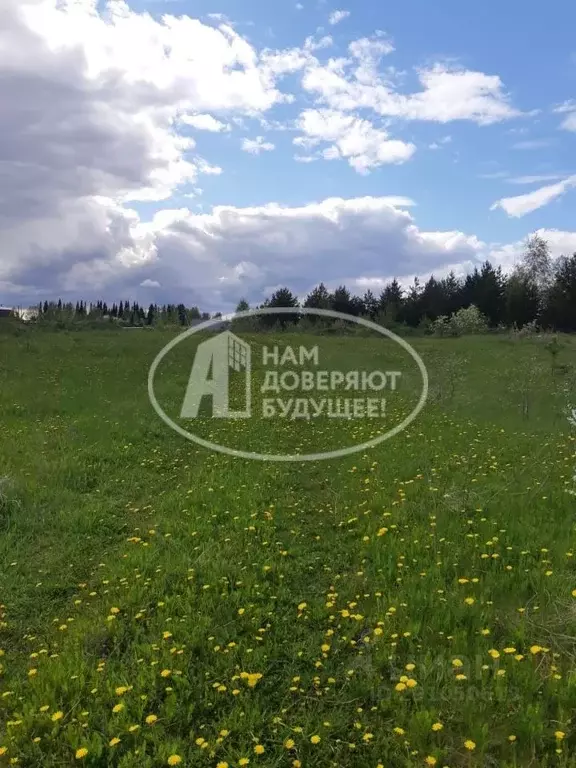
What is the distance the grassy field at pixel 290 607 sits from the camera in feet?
14.7

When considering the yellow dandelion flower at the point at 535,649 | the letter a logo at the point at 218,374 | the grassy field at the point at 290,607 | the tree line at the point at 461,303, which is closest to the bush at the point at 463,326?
the tree line at the point at 461,303

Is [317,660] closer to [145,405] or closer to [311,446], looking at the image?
[311,446]

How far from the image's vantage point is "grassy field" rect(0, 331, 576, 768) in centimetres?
448

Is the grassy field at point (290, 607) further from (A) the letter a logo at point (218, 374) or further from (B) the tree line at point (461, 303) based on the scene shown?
(B) the tree line at point (461, 303)

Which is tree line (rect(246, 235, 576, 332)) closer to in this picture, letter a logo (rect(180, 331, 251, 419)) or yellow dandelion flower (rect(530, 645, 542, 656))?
letter a logo (rect(180, 331, 251, 419))

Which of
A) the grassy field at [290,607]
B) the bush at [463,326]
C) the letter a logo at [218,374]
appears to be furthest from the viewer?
the bush at [463,326]

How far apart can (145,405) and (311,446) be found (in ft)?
22.9

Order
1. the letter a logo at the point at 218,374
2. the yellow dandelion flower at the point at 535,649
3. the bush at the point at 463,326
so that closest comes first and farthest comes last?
the yellow dandelion flower at the point at 535,649 → the letter a logo at the point at 218,374 → the bush at the point at 463,326

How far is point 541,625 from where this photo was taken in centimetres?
555

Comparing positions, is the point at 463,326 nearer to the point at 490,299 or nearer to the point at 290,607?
the point at 490,299

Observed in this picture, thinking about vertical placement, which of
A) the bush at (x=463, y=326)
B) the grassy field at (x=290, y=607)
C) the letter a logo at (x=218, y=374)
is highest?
the bush at (x=463, y=326)

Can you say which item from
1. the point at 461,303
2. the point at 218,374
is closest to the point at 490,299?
the point at 461,303

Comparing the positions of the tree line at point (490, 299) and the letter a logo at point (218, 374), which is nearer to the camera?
the letter a logo at point (218, 374)

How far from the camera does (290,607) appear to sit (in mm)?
6352
